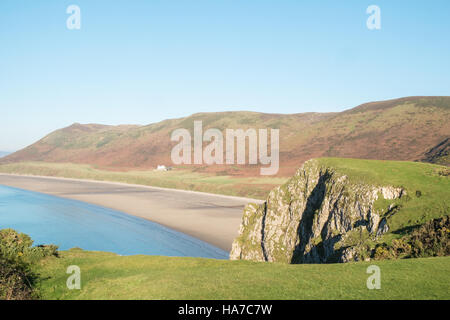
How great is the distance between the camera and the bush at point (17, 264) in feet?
39.6

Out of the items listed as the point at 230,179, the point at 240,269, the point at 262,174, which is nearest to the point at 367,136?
the point at 262,174

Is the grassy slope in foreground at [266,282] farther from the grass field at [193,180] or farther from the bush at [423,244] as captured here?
the grass field at [193,180]

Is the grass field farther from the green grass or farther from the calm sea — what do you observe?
the green grass

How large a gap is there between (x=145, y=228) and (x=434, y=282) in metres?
53.9

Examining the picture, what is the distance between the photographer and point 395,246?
15711 millimetres

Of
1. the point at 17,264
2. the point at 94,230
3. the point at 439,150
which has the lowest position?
the point at 94,230

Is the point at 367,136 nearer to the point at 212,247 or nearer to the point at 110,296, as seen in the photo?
the point at 212,247

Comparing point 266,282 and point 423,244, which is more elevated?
point 266,282

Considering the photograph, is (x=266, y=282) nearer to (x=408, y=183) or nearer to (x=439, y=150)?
(x=408, y=183)

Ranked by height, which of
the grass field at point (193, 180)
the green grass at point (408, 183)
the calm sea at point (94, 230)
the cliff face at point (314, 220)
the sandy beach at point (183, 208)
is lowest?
the calm sea at point (94, 230)

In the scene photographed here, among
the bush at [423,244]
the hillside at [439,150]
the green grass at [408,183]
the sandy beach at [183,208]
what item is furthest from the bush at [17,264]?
the hillside at [439,150]

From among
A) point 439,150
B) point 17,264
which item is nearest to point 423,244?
point 17,264

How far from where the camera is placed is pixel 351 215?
21.7 metres

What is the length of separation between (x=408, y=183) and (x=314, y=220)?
6934 millimetres
